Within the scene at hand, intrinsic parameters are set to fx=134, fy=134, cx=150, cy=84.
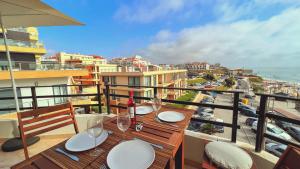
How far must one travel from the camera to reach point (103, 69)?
25.9 metres

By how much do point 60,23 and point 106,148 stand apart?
98.9 inches

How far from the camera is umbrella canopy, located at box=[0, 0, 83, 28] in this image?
5.65ft

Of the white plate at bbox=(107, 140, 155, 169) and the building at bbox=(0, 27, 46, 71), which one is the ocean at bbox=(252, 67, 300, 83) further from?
the building at bbox=(0, 27, 46, 71)

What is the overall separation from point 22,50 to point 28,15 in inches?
429

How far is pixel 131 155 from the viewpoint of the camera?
34.7 inches

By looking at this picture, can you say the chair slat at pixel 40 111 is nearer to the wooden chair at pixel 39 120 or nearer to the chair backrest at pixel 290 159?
the wooden chair at pixel 39 120

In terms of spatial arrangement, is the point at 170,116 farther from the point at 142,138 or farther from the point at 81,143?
the point at 81,143

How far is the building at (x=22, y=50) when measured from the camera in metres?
6.68

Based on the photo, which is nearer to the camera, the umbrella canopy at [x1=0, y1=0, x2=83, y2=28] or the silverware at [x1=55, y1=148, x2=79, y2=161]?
the silverware at [x1=55, y1=148, x2=79, y2=161]

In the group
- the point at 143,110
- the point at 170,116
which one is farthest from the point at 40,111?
the point at 170,116

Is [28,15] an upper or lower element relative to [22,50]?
lower

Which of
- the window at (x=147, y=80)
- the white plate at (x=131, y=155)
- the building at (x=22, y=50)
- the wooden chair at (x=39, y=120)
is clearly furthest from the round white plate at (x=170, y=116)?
the window at (x=147, y=80)

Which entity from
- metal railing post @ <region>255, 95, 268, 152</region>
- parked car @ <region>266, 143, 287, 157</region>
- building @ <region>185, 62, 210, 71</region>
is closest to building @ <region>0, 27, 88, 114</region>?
metal railing post @ <region>255, 95, 268, 152</region>

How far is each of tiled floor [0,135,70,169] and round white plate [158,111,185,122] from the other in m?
2.33
